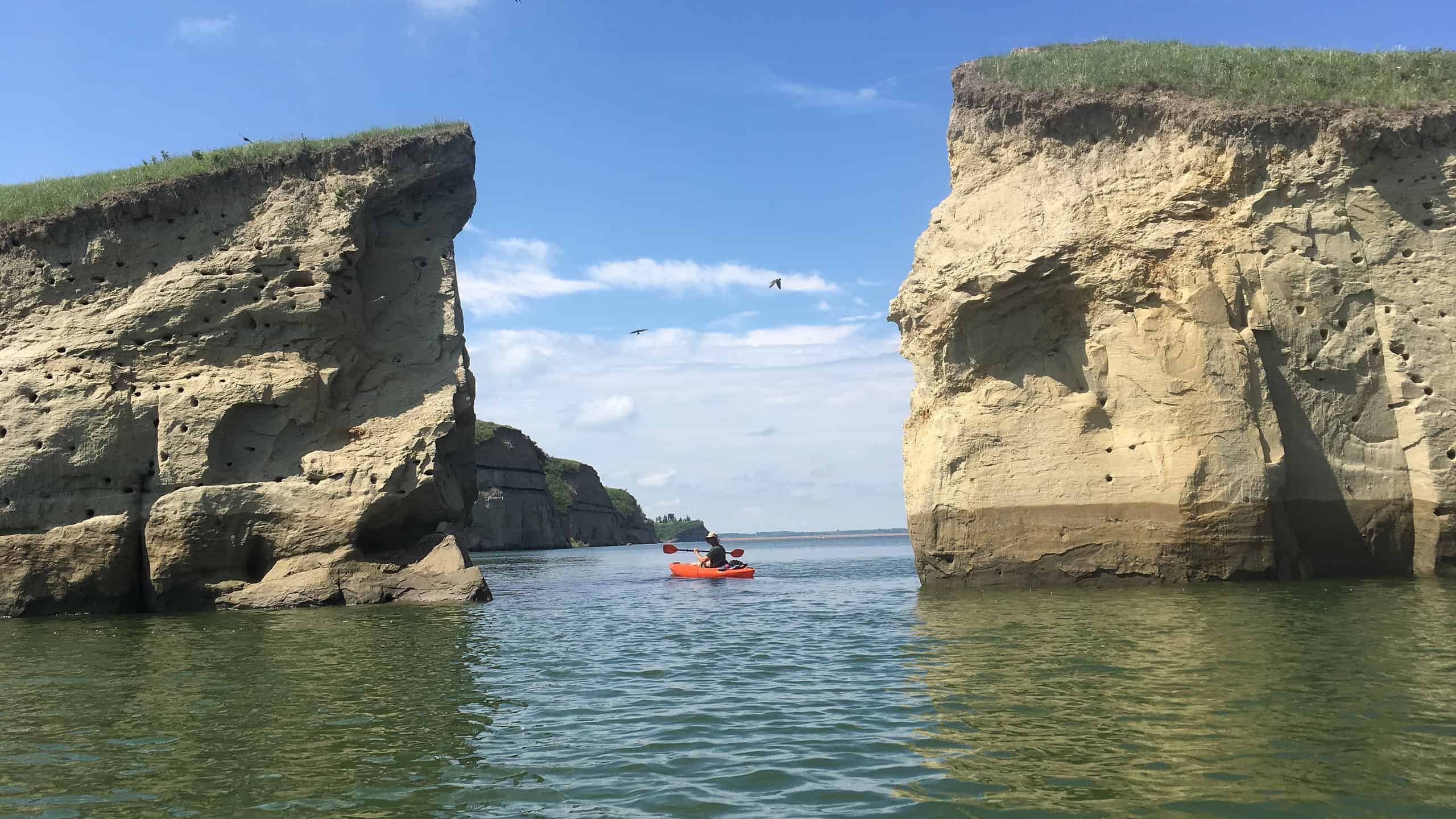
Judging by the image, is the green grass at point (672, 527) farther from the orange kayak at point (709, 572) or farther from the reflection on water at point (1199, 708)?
the reflection on water at point (1199, 708)

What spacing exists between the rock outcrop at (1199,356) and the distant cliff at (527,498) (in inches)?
1904

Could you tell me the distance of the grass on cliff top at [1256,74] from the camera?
18.4 m

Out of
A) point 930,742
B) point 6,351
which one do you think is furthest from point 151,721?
point 6,351

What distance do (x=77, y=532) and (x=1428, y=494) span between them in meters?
24.6

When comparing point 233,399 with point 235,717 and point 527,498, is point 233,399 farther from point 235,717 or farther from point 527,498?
point 527,498

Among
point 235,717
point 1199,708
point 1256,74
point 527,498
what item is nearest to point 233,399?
Result: point 235,717

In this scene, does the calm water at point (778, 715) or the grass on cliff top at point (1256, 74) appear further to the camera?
the grass on cliff top at point (1256, 74)

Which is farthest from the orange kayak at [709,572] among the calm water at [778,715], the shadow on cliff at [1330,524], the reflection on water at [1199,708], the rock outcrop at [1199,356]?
the shadow on cliff at [1330,524]

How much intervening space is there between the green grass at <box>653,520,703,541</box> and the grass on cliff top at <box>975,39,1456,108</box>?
392 ft

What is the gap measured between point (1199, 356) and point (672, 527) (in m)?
139

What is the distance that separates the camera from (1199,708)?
7.80 metres

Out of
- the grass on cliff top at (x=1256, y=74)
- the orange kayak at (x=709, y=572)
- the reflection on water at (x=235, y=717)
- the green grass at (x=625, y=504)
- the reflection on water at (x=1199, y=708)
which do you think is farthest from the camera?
the green grass at (x=625, y=504)

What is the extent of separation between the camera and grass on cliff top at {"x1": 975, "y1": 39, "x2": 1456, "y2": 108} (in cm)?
1841

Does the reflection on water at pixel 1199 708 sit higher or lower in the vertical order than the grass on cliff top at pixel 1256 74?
lower
